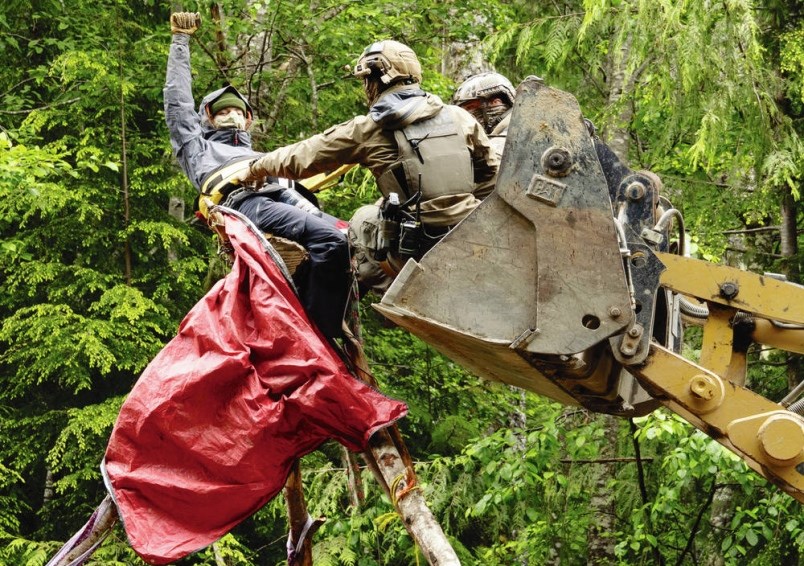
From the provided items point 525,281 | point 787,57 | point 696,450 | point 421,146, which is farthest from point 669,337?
point 787,57

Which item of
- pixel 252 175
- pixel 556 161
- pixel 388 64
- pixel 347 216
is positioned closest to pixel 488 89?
pixel 388 64

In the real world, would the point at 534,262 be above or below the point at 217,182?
above

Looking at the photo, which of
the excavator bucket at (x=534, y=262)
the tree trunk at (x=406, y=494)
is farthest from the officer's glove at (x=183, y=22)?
the excavator bucket at (x=534, y=262)

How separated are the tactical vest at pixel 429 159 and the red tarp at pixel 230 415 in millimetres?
866

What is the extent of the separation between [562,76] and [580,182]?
703 cm

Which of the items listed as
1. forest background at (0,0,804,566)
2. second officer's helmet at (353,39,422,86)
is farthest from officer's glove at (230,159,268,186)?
forest background at (0,0,804,566)

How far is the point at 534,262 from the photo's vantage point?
4.74 m

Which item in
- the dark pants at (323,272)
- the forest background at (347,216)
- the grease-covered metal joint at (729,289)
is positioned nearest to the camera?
the grease-covered metal joint at (729,289)

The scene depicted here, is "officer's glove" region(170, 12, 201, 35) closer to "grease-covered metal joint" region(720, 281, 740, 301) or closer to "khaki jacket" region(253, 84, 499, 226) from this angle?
"khaki jacket" region(253, 84, 499, 226)

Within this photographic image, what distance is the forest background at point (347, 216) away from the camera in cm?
822

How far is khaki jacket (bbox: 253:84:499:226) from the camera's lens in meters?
5.23

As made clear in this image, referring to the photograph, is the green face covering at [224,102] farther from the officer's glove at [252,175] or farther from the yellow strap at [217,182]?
the officer's glove at [252,175]

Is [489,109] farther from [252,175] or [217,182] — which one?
[252,175]

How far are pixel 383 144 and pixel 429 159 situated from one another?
0.72 ft
